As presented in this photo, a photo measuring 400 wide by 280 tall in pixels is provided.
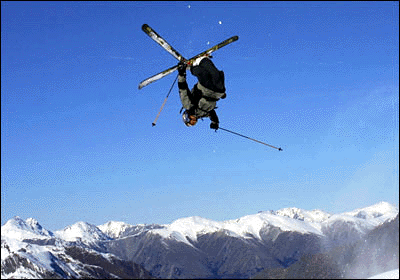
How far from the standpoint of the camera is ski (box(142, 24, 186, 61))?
13914 mm

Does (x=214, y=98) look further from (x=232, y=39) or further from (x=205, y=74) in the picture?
(x=232, y=39)

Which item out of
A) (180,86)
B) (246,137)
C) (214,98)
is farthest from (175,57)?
(246,137)

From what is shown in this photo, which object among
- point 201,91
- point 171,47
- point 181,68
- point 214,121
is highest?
point 171,47

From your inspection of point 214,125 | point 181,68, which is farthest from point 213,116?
point 181,68

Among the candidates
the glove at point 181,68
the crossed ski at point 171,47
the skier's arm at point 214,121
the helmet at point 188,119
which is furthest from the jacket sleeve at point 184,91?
the skier's arm at point 214,121

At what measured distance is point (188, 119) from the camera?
16.1 metres

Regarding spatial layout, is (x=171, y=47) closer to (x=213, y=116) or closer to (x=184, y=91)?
(x=184, y=91)

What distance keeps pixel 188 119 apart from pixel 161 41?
338 centimetres

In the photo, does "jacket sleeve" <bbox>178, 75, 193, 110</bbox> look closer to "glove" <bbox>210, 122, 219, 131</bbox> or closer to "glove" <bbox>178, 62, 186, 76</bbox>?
"glove" <bbox>178, 62, 186, 76</bbox>

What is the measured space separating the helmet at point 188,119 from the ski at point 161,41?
7.69 ft

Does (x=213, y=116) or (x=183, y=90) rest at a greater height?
(x=183, y=90)

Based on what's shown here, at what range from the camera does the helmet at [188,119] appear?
52.3 ft

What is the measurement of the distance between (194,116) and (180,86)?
158 cm

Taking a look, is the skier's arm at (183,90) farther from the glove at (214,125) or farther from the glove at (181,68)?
the glove at (214,125)
